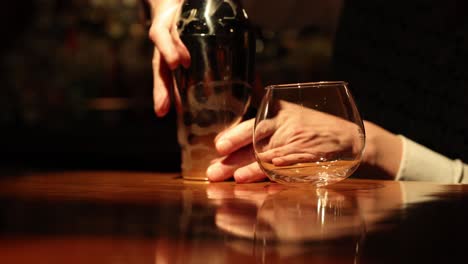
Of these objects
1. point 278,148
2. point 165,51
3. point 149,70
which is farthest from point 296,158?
point 149,70

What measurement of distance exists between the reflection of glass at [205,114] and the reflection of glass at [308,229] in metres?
0.21

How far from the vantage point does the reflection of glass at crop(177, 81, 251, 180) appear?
0.85 meters

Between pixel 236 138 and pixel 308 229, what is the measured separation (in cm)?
39

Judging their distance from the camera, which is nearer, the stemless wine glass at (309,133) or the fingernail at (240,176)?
the stemless wine glass at (309,133)

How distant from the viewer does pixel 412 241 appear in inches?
16.0

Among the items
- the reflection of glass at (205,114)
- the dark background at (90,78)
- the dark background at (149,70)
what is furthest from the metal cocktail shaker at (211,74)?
the dark background at (90,78)

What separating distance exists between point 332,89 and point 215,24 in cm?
20

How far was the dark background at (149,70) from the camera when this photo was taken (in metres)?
1.62

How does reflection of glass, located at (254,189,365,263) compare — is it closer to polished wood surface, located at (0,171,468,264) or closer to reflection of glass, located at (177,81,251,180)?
polished wood surface, located at (0,171,468,264)

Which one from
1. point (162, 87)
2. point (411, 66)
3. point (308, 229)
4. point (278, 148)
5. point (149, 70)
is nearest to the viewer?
point (308, 229)

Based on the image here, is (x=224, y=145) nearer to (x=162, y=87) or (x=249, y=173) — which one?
(x=249, y=173)

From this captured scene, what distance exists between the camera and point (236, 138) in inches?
33.1

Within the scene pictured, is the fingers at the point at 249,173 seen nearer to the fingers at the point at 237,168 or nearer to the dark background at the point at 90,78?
the fingers at the point at 237,168

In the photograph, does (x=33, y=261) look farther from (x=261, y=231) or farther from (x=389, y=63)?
(x=389, y=63)
